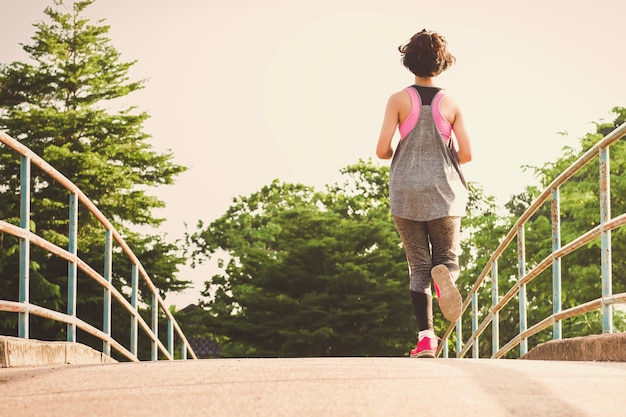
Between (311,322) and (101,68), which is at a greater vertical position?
(101,68)

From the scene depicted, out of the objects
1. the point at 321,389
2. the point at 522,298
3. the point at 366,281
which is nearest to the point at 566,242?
the point at 366,281

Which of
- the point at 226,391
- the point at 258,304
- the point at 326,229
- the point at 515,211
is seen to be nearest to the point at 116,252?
the point at 258,304

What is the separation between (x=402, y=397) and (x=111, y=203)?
2533 centimetres

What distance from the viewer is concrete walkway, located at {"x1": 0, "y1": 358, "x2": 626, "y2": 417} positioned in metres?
A: 3.03

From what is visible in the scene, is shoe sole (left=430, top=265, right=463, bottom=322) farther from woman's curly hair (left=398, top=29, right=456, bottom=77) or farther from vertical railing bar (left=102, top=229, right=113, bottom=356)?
vertical railing bar (left=102, top=229, right=113, bottom=356)

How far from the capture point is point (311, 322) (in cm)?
3047

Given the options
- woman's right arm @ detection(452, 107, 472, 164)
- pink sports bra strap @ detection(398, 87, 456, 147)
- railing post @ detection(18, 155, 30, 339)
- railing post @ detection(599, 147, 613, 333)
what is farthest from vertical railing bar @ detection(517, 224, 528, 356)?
railing post @ detection(18, 155, 30, 339)

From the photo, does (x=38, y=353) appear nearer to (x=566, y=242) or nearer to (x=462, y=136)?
(x=462, y=136)

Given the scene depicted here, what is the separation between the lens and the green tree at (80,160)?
24562 mm

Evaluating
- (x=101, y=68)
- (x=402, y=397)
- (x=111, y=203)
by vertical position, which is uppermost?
(x=101, y=68)

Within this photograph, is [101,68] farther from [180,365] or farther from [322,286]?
[180,365]

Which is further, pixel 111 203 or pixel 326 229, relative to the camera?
pixel 326 229

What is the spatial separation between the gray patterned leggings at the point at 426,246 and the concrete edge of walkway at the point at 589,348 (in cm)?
72

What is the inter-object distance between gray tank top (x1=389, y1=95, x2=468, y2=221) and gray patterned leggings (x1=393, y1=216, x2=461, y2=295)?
9cm
